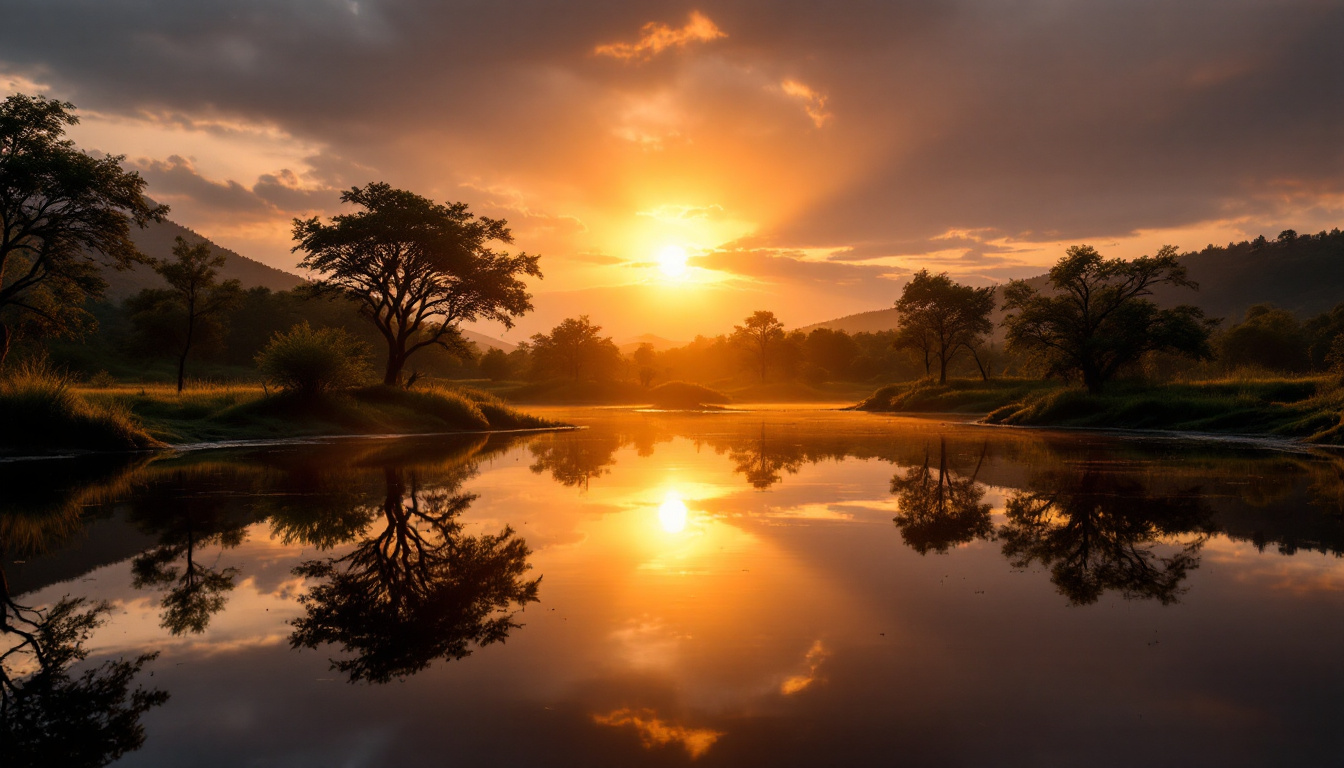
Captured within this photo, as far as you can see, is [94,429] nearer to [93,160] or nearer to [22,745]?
[93,160]

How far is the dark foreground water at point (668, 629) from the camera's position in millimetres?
3619

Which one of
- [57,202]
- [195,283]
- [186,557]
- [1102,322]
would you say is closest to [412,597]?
[186,557]

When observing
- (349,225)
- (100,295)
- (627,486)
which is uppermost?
(349,225)

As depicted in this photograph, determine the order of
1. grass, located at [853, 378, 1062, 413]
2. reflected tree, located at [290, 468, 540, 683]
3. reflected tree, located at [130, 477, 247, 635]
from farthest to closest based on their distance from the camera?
1. grass, located at [853, 378, 1062, 413]
2. reflected tree, located at [130, 477, 247, 635]
3. reflected tree, located at [290, 468, 540, 683]

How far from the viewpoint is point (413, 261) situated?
111 feet

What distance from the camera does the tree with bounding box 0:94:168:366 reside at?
25.2 meters

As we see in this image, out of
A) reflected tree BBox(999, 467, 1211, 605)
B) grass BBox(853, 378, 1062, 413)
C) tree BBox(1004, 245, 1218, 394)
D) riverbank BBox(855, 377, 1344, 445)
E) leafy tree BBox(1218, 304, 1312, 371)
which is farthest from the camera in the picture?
leafy tree BBox(1218, 304, 1312, 371)

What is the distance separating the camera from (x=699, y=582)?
6.53 metres

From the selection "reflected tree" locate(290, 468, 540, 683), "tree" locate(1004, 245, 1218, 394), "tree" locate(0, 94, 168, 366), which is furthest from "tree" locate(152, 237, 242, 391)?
"tree" locate(1004, 245, 1218, 394)

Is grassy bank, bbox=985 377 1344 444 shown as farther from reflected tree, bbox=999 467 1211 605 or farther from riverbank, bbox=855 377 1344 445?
reflected tree, bbox=999 467 1211 605

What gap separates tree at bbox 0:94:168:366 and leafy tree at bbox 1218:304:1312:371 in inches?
3842

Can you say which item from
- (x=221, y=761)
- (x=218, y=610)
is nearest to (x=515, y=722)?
(x=221, y=761)

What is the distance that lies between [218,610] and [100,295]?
29.0 metres

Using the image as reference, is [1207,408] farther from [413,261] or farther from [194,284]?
[194,284]
